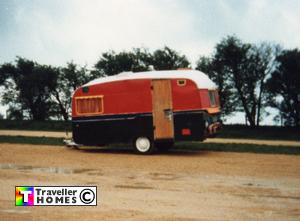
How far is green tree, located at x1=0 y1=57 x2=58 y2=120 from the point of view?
50.6m

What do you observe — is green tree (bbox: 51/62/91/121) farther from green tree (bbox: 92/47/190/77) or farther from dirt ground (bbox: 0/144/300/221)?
dirt ground (bbox: 0/144/300/221)

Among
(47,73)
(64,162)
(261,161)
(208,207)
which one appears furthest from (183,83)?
(47,73)

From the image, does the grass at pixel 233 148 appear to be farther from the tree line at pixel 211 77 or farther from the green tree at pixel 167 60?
the green tree at pixel 167 60

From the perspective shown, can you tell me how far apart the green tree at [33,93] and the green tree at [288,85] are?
89.2 feet

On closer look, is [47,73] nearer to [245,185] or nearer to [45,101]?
[45,101]

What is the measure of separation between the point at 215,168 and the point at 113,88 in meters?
6.47

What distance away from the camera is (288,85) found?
112 ft

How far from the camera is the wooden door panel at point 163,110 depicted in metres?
16.9

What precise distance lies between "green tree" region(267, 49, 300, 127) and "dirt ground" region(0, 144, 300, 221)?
718 inches

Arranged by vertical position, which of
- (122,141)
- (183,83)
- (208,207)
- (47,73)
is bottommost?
(208,207)

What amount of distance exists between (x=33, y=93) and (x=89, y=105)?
34517 mm

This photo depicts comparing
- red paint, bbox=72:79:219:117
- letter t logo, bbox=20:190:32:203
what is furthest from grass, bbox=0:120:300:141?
letter t logo, bbox=20:190:32:203

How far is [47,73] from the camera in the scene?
50812 millimetres

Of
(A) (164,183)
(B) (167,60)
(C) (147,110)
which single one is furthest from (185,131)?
(B) (167,60)
